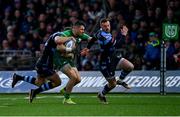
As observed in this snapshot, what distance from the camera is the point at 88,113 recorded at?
1321cm

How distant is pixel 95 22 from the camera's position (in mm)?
24000

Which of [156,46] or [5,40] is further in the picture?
[5,40]

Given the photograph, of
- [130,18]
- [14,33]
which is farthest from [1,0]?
[130,18]

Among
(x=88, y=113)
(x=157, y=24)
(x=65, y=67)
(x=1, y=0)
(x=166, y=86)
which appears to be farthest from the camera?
(x=1, y=0)

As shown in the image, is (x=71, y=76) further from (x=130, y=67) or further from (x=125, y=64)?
(x=130, y=67)

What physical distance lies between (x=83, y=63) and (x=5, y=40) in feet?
11.3

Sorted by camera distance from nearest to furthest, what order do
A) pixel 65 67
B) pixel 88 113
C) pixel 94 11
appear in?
pixel 88 113
pixel 65 67
pixel 94 11

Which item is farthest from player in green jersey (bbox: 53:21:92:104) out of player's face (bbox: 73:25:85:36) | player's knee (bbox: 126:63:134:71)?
player's knee (bbox: 126:63:134:71)

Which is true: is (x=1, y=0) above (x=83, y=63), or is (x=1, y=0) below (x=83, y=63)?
above

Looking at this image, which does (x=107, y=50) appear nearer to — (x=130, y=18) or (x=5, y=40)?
(x=130, y=18)

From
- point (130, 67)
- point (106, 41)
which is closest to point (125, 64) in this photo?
point (130, 67)

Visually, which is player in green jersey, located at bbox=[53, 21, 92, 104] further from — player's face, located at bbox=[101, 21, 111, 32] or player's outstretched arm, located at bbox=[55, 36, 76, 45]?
player's face, located at bbox=[101, 21, 111, 32]

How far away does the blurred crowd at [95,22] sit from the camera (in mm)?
22125

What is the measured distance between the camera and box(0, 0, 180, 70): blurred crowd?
22125 millimetres
